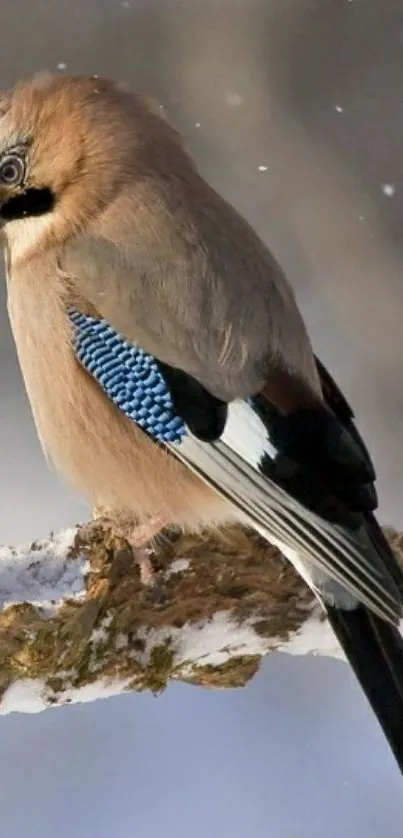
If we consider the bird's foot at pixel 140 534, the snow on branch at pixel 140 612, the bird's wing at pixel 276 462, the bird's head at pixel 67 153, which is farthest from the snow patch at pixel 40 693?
the bird's head at pixel 67 153

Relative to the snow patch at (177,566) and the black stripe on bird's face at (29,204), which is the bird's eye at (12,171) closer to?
the black stripe on bird's face at (29,204)

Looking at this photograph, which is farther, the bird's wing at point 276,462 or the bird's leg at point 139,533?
the bird's leg at point 139,533

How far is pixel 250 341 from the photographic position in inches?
43.1

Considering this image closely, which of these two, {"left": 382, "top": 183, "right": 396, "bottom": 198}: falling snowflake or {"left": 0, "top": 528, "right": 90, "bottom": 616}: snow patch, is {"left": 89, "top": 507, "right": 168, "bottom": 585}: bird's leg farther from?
{"left": 382, "top": 183, "right": 396, "bottom": 198}: falling snowflake

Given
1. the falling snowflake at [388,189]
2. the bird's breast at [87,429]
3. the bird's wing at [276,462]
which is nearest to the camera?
the bird's wing at [276,462]

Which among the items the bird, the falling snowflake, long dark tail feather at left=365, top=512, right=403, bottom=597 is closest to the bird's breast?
the bird

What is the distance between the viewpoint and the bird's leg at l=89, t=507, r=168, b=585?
3.78 ft

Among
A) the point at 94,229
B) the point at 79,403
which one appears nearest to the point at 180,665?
the point at 79,403

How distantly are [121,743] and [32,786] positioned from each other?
0.14 metres

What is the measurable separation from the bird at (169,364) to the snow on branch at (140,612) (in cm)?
3

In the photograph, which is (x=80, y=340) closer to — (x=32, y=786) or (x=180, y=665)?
(x=180, y=665)

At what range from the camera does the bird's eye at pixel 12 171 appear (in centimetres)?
115

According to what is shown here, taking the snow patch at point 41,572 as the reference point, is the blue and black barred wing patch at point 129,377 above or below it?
above

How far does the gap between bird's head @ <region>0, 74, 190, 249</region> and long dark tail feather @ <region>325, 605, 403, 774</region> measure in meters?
0.46
